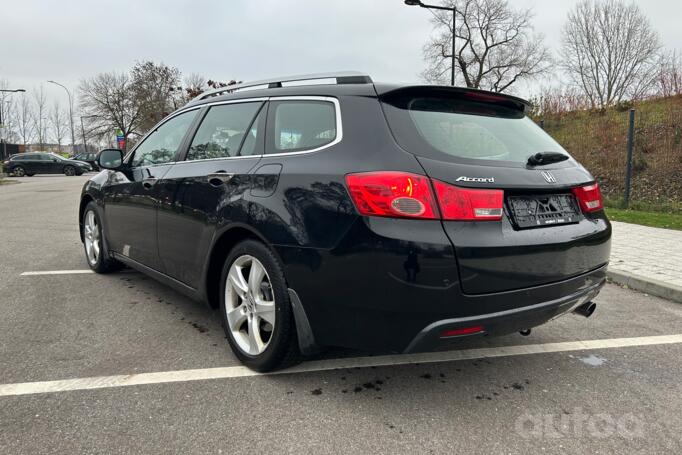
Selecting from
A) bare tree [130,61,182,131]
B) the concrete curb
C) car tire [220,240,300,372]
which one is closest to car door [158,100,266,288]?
car tire [220,240,300,372]

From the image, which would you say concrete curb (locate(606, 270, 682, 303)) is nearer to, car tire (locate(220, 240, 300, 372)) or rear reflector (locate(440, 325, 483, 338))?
rear reflector (locate(440, 325, 483, 338))

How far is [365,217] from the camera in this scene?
229cm

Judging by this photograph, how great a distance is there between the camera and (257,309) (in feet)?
9.40

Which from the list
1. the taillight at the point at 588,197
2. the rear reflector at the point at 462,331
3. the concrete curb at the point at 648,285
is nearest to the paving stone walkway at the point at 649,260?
the concrete curb at the point at 648,285

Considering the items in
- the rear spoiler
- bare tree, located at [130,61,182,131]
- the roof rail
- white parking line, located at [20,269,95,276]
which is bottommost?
white parking line, located at [20,269,95,276]

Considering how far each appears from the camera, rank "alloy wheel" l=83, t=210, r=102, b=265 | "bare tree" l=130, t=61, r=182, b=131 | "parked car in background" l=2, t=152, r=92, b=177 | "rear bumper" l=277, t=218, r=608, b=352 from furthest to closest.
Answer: "bare tree" l=130, t=61, r=182, b=131 → "parked car in background" l=2, t=152, r=92, b=177 → "alloy wheel" l=83, t=210, r=102, b=265 → "rear bumper" l=277, t=218, r=608, b=352

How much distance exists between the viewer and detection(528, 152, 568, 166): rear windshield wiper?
2.71 metres

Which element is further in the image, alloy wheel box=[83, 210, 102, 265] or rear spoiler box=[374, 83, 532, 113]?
alloy wheel box=[83, 210, 102, 265]

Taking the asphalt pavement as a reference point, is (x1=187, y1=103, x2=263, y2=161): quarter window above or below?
above

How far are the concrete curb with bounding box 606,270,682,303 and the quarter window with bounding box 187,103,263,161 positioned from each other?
13.7 feet

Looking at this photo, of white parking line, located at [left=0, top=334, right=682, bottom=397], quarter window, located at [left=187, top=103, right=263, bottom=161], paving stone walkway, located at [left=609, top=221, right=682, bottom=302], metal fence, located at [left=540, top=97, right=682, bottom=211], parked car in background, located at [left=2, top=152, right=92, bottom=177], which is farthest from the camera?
parked car in background, located at [left=2, top=152, right=92, bottom=177]

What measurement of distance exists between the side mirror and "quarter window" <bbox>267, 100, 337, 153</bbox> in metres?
2.17

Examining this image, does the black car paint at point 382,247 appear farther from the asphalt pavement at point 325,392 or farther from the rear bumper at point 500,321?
the asphalt pavement at point 325,392

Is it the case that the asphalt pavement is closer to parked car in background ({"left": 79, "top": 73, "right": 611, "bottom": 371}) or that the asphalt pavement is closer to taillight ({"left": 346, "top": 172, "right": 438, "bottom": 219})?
parked car in background ({"left": 79, "top": 73, "right": 611, "bottom": 371})
